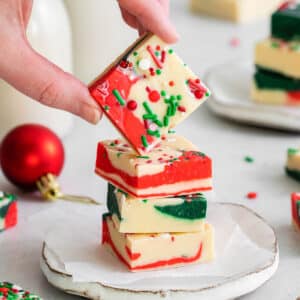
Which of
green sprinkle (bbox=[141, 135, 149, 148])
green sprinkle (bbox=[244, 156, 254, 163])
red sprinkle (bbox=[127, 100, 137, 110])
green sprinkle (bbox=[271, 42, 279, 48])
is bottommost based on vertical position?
green sprinkle (bbox=[244, 156, 254, 163])

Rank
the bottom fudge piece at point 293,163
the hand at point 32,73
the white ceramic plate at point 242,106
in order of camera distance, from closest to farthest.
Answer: the hand at point 32,73
the bottom fudge piece at point 293,163
the white ceramic plate at point 242,106

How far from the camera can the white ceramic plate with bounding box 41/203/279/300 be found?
3.65ft

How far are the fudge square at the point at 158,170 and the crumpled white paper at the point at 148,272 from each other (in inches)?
3.9

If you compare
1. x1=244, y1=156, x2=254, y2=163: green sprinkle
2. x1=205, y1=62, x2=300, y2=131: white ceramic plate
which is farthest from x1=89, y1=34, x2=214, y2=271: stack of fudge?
x1=205, y1=62, x2=300, y2=131: white ceramic plate

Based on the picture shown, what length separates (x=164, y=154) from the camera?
1173mm

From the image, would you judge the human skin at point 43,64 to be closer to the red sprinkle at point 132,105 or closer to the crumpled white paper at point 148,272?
the red sprinkle at point 132,105

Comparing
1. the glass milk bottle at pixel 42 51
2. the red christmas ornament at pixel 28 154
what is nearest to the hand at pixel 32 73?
the red christmas ornament at pixel 28 154

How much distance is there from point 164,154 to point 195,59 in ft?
2.78

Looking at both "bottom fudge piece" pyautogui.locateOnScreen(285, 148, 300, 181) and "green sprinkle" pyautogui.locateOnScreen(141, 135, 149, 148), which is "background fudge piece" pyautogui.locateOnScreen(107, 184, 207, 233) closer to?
"green sprinkle" pyautogui.locateOnScreen(141, 135, 149, 148)

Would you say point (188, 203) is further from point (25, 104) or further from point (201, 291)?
point (25, 104)

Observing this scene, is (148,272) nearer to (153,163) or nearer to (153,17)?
(153,163)

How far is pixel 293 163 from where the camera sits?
1.49 meters

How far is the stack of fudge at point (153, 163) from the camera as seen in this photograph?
1.13 metres

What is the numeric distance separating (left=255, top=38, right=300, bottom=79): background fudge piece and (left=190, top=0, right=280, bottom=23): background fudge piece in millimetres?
516
